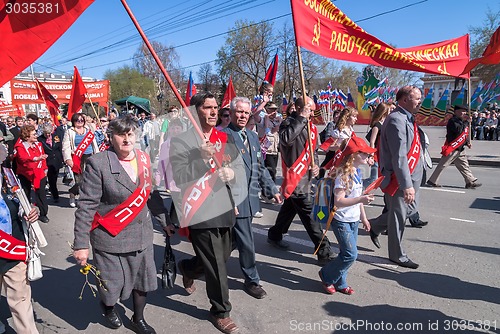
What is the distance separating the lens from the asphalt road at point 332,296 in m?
2.98

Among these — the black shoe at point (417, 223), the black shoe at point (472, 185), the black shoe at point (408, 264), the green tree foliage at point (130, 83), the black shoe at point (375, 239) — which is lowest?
the black shoe at point (408, 264)

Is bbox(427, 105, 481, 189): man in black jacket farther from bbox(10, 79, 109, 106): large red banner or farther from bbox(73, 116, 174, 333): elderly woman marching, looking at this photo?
bbox(10, 79, 109, 106): large red banner

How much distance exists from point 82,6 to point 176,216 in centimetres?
174

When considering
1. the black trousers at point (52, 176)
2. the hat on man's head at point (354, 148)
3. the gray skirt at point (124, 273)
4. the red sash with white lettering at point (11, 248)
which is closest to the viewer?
the red sash with white lettering at point (11, 248)

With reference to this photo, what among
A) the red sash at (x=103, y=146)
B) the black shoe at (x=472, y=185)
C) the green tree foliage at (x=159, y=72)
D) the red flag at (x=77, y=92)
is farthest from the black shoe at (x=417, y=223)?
the green tree foliage at (x=159, y=72)

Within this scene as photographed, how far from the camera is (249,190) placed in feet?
10.8

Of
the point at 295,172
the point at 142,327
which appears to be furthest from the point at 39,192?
the point at 295,172

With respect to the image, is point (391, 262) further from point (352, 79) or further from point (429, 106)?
point (352, 79)

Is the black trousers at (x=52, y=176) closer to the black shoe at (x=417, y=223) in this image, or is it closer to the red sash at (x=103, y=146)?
the red sash at (x=103, y=146)

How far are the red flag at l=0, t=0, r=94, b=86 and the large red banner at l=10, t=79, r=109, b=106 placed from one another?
895 centimetres

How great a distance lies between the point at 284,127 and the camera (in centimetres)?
404

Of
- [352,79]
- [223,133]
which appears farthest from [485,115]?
[352,79]

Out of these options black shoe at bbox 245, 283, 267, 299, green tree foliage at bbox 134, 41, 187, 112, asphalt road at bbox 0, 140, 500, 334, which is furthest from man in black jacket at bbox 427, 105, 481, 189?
green tree foliage at bbox 134, 41, 187, 112

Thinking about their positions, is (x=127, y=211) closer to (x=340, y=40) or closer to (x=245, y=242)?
(x=245, y=242)
